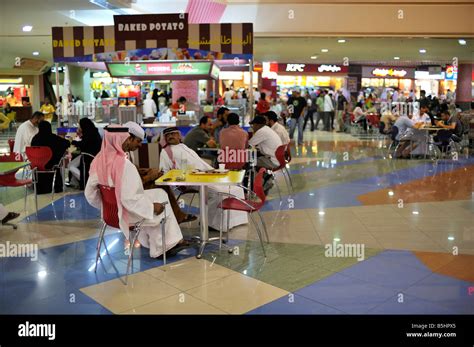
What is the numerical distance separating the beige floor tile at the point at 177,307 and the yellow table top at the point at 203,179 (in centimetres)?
108

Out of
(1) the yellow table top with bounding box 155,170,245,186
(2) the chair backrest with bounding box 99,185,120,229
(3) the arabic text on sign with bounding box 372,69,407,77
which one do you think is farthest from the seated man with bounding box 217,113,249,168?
(3) the arabic text on sign with bounding box 372,69,407,77

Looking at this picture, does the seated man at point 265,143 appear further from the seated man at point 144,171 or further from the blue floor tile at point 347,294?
the blue floor tile at point 347,294

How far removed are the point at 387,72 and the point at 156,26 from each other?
67.8ft

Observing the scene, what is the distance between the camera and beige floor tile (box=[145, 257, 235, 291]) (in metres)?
4.20

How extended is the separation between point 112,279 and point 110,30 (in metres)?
5.60

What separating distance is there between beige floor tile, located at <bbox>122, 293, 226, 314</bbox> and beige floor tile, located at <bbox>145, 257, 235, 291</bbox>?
23 centimetres

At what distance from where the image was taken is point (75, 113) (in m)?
10.2

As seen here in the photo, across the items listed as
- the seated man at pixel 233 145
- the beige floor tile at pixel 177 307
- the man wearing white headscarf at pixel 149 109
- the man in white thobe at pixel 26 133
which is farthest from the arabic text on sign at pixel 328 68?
the beige floor tile at pixel 177 307

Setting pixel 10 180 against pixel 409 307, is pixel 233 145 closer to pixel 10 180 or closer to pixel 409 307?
pixel 10 180

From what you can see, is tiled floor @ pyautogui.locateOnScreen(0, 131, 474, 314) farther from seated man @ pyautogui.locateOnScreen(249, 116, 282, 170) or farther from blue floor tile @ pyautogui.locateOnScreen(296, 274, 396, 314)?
seated man @ pyautogui.locateOnScreen(249, 116, 282, 170)

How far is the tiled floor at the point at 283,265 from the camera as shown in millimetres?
3771

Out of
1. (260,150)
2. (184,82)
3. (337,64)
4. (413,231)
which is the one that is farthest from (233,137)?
(337,64)

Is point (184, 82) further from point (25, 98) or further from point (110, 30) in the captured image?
point (25, 98)

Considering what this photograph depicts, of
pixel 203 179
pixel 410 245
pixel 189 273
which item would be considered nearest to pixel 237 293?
pixel 189 273
